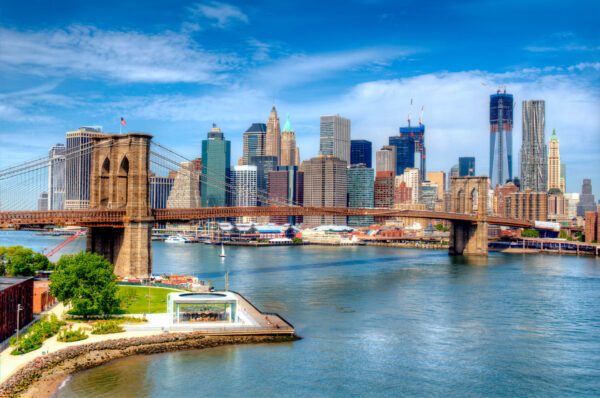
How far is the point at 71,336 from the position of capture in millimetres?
31359

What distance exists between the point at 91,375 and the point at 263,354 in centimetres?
885

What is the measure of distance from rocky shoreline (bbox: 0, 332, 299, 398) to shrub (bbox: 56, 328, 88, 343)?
1.07 meters

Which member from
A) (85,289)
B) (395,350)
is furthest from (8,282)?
(395,350)

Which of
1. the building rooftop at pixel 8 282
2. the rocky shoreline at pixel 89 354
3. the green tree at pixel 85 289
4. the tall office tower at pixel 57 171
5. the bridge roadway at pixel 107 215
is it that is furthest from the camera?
the tall office tower at pixel 57 171

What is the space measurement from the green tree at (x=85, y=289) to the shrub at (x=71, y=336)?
11.6 ft

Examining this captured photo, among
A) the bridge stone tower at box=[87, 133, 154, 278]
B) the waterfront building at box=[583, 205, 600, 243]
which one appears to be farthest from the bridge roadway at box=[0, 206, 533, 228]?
the waterfront building at box=[583, 205, 600, 243]

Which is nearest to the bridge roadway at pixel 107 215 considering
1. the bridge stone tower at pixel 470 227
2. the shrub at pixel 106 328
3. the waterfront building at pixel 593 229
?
the shrub at pixel 106 328

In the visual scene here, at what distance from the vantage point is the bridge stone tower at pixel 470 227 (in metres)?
104

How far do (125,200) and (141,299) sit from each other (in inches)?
517

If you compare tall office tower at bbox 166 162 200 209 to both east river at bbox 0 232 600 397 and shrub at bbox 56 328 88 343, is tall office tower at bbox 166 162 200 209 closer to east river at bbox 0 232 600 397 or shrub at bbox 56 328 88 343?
east river at bbox 0 232 600 397

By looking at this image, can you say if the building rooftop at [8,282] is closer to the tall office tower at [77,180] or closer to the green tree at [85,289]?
the green tree at [85,289]

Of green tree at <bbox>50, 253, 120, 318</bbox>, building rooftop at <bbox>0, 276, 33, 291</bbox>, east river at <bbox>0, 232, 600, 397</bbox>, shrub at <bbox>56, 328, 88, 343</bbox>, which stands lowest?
east river at <bbox>0, 232, 600, 397</bbox>

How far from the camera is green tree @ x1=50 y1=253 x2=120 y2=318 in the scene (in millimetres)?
35969

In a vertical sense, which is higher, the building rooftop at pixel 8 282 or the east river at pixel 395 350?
the building rooftop at pixel 8 282
